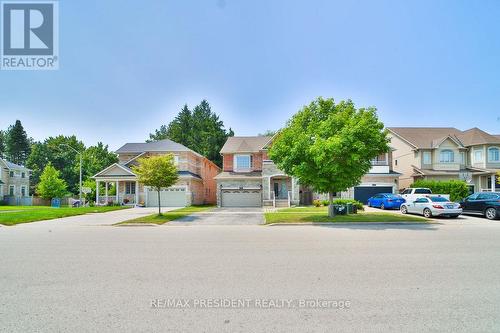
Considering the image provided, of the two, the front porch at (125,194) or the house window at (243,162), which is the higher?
the house window at (243,162)

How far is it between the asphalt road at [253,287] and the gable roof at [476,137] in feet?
106

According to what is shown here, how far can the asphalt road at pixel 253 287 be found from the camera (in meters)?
4.46

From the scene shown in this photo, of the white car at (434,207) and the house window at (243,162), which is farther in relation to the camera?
the house window at (243,162)

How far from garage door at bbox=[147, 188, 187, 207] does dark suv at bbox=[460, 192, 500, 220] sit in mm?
27992

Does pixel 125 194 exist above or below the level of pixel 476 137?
below

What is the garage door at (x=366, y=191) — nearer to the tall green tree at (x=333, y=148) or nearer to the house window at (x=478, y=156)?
the house window at (x=478, y=156)

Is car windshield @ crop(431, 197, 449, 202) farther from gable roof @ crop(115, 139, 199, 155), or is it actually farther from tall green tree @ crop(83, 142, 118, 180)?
tall green tree @ crop(83, 142, 118, 180)

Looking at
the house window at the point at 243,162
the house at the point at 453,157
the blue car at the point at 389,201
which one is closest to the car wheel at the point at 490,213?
the blue car at the point at 389,201

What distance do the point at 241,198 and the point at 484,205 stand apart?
2266 cm

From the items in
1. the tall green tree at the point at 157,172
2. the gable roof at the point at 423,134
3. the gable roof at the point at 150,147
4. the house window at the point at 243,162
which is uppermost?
the gable roof at the point at 423,134

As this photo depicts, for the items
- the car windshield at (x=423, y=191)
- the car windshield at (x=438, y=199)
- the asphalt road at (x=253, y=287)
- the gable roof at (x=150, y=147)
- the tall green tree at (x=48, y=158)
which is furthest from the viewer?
the tall green tree at (x=48, y=158)

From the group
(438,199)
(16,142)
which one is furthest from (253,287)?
(16,142)

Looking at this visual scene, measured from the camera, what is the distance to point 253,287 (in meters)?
5.98

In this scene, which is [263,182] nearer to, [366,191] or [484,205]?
[366,191]
